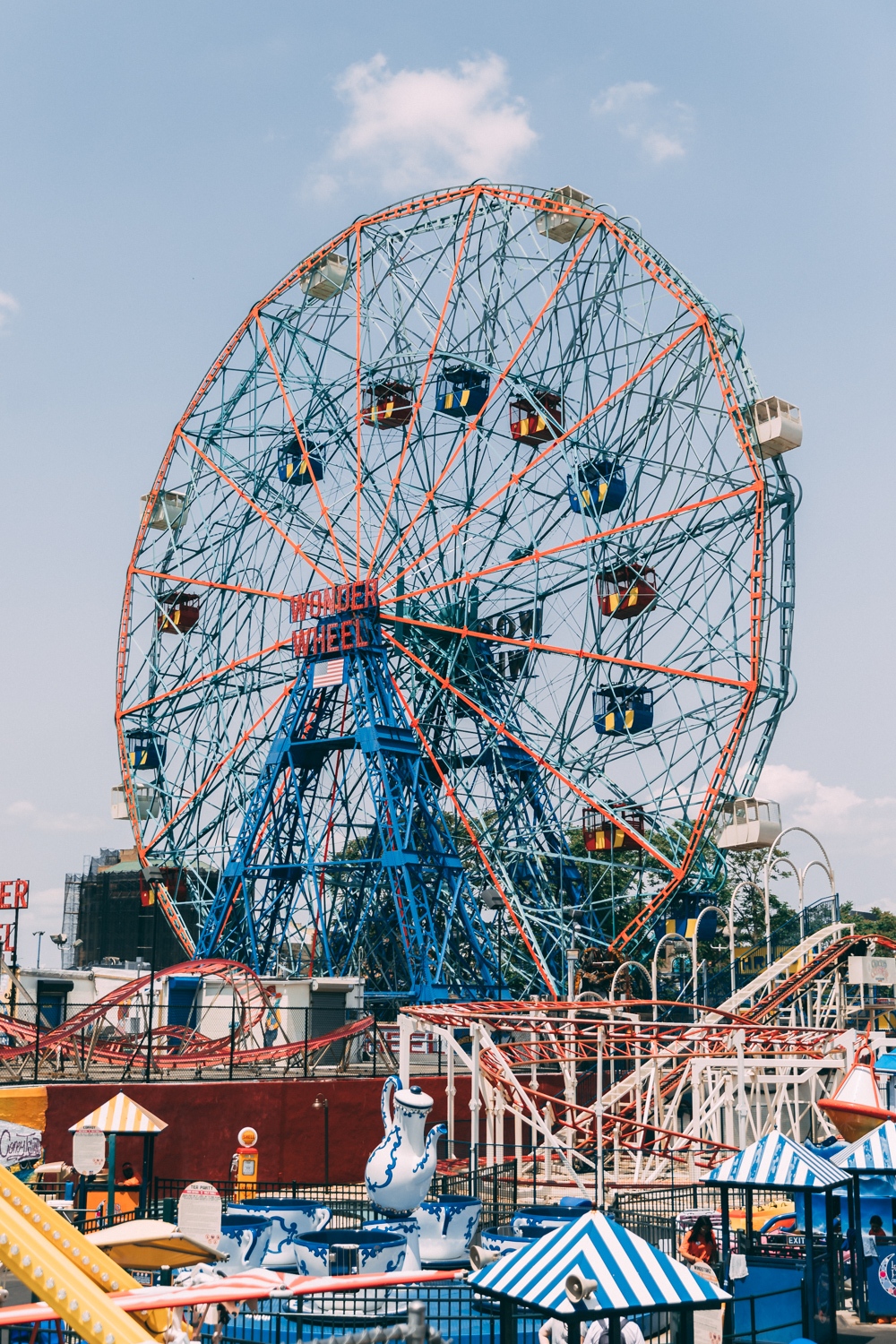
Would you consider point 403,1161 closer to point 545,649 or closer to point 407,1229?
point 407,1229

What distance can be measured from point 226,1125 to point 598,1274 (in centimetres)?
1862

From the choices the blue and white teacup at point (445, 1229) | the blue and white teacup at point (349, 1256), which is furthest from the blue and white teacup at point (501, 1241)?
Answer: the blue and white teacup at point (349, 1256)

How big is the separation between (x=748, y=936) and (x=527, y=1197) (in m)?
42.8

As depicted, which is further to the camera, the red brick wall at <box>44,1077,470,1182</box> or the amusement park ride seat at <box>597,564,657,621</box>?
the amusement park ride seat at <box>597,564,657,621</box>

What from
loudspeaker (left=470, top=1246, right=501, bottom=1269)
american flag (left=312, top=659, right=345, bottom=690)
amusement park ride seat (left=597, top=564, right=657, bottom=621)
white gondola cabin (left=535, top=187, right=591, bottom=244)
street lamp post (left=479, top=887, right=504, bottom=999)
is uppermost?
white gondola cabin (left=535, top=187, right=591, bottom=244)

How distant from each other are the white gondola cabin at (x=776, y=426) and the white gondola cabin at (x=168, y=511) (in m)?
20.0

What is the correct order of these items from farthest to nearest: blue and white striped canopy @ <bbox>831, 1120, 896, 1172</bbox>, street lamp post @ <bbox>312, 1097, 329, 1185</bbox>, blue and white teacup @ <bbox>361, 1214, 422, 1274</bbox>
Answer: street lamp post @ <bbox>312, 1097, 329, 1185</bbox> < blue and white striped canopy @ <bbox>831, 1120, 896, 1172</bbox> < blue and white teacup @ <bbox>361, 1214, 422, 1274</bbox>

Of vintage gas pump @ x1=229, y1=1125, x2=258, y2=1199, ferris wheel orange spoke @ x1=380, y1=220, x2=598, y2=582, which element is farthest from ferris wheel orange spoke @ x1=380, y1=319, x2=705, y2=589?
vintage gas pump @ x1=229, y1=1125, x2=258, y2=1199

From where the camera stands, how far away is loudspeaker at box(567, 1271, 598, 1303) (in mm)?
8633

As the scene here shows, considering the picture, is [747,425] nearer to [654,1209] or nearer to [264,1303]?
[654,1209]

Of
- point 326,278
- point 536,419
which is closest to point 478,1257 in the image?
point 536,419

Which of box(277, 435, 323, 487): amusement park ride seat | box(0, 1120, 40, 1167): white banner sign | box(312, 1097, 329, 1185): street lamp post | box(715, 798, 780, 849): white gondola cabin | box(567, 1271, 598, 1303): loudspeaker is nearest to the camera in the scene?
box(567, 1271, 598, 1303): loudspeaker

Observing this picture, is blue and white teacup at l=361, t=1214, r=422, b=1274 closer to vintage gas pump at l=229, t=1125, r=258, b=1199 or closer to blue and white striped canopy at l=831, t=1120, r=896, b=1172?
blue and white striped canopy at l=831, t=1120, r=896, b=1172

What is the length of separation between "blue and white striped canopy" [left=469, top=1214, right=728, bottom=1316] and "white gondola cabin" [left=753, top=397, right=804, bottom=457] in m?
30.0
